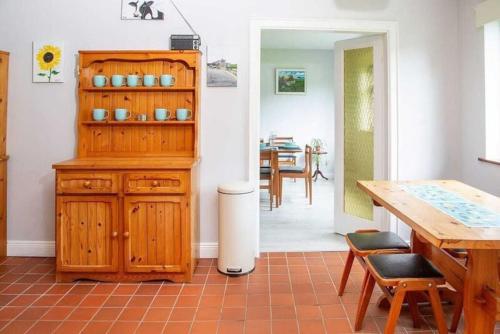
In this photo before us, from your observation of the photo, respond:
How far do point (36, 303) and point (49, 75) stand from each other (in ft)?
6.09

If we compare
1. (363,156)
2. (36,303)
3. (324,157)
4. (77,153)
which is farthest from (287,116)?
(36,303)

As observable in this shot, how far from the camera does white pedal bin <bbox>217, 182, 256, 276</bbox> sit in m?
2.99

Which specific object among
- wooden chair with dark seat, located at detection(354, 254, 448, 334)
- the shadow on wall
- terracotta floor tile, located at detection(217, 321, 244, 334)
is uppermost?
the shadow on wall

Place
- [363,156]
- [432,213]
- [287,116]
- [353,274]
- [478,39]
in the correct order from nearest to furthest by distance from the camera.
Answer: [432,213]
[353,274]
[478,39]
[363,156]
[287,116]

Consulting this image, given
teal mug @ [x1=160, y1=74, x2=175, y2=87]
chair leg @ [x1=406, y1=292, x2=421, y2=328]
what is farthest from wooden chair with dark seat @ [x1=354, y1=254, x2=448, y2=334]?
teal mug @ [x1=160, y1=74, x2=175, y2=87]

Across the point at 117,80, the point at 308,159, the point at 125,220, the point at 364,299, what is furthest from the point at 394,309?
the point at 308,159

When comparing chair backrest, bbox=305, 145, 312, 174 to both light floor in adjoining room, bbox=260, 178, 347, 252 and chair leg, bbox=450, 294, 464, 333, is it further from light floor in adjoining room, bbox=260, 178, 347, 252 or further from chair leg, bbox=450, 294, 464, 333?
chair leg, bbox=450, 294, 464, 333

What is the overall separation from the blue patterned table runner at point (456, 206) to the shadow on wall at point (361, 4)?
175cm

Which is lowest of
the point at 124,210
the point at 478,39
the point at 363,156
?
the point at 124,210

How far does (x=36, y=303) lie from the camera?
8.34ft

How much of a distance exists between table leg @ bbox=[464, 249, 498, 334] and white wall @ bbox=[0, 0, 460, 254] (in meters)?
1.93

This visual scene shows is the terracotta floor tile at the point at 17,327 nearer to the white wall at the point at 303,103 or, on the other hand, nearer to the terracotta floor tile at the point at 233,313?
the terracotta floor tile at the point at 233,313

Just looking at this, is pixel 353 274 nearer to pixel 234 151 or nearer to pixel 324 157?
pixel 234 151

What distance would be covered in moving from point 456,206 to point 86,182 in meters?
2.35
